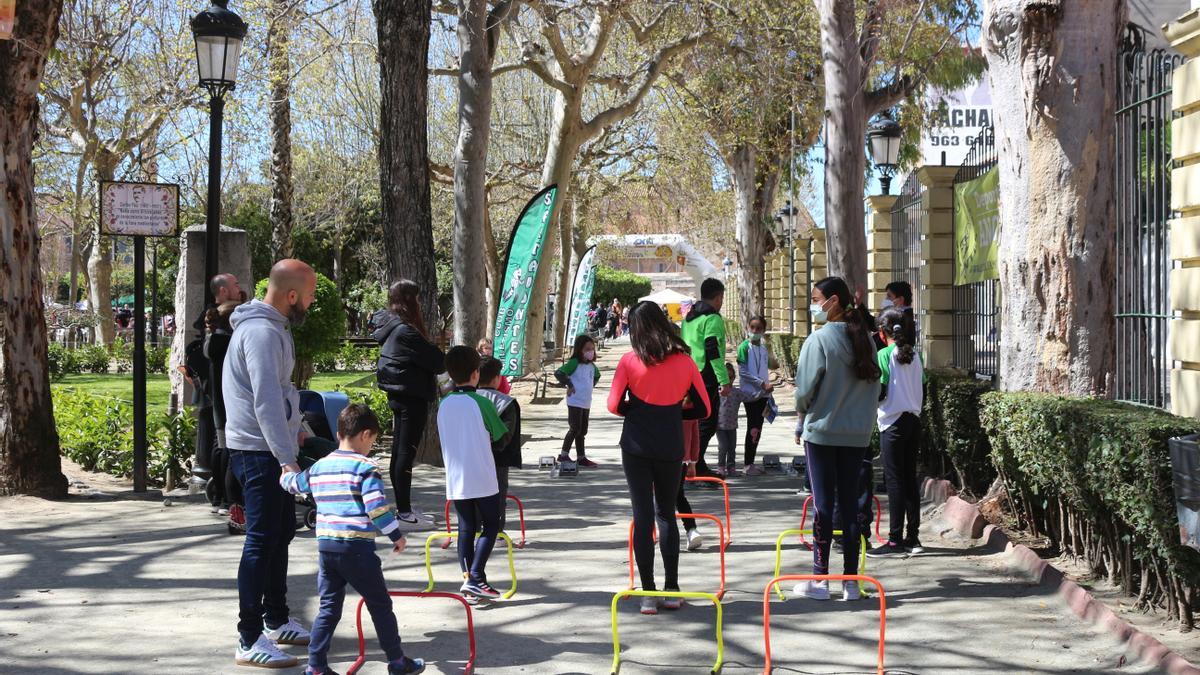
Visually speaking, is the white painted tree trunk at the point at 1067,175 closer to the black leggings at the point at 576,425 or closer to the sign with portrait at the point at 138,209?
the black leggings at the point at 576,425

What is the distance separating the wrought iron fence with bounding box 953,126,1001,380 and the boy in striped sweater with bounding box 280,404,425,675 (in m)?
10.4

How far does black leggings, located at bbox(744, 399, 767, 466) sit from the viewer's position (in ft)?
42.8

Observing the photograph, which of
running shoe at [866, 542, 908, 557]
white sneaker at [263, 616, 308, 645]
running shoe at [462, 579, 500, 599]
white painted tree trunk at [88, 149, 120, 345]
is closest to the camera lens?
Result: white sneaker at [263, 616, 308, 645]

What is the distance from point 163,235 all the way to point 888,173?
44.5 ft

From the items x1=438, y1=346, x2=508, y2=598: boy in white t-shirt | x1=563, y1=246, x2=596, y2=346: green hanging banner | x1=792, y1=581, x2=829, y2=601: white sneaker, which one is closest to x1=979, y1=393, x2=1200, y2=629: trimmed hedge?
x1=792, y1=581, x2=829, y2=601: white sneaker

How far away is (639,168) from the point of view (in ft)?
130

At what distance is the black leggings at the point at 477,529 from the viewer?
725cm

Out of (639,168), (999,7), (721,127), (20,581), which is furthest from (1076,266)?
(639,168)

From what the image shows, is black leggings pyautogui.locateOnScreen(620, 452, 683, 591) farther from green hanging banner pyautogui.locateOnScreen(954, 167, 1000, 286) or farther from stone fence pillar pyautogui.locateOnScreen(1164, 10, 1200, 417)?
green hanging banner pyautogui.locateOnScreen(954, 167, 1000, 286)

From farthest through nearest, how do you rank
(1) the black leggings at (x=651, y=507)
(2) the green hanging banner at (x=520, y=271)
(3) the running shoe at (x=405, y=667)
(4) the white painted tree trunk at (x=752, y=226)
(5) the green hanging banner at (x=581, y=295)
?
(4) the white painted tree trunk at (x=752, y=226), (5) the green hanging banner at (x=581, y=295), (2) the green hanging banner at (x=520, y=271), (1) the black leggings at (x=651, y=507), (3) the running shoe at (x=405, y=667)

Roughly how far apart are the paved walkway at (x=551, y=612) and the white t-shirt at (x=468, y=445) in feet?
2.21

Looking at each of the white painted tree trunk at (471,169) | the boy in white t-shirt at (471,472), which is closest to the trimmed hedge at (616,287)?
the white painted tree trunk at (471,169)

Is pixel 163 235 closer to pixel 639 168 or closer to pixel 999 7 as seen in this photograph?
pixel 999 7

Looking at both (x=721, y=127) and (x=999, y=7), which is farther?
(x=721, y=127)
